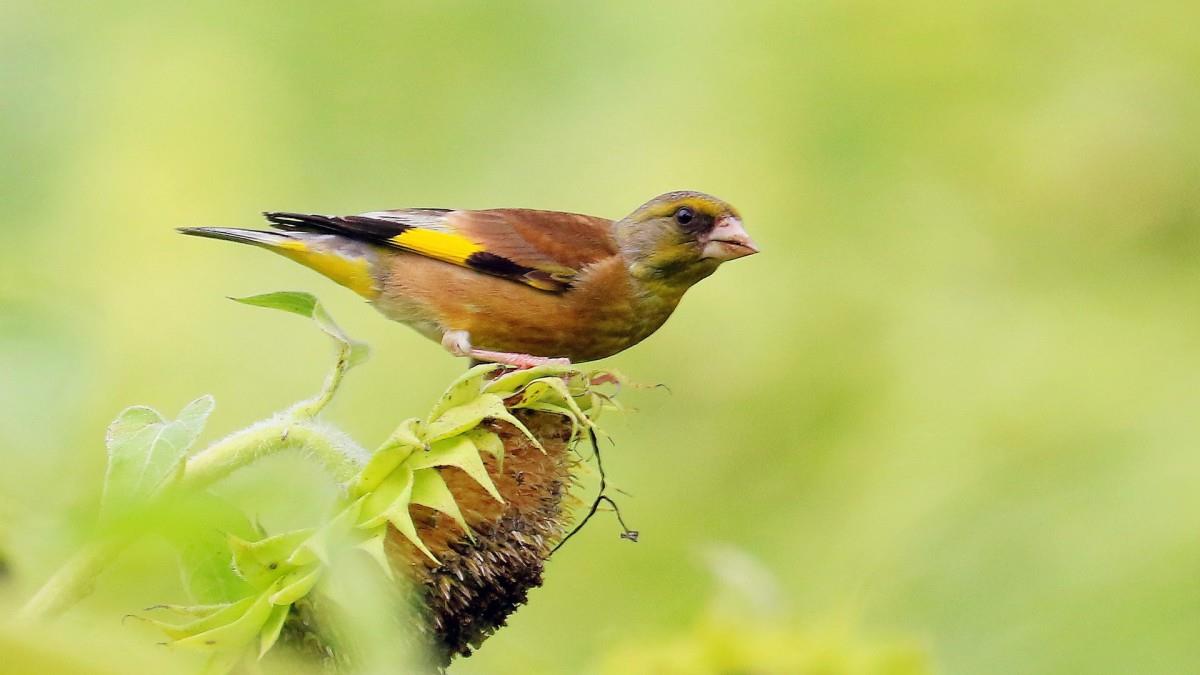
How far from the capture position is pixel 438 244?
3701 mm

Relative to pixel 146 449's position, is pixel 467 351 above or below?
below

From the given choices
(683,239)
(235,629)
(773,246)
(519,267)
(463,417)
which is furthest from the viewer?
(773,246)

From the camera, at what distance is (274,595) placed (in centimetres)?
202

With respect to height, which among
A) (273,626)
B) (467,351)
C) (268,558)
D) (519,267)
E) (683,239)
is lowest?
(273,626)

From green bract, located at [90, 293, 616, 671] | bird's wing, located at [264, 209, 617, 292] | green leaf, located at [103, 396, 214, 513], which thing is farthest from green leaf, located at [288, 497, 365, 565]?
bird's wing, located at [264, 209, 617, 292]

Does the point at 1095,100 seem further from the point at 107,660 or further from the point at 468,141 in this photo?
the point at 107,660

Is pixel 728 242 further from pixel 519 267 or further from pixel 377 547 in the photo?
pixel 377 547

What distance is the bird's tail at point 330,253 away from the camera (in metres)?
3.45

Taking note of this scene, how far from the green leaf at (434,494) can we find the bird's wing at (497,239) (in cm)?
141

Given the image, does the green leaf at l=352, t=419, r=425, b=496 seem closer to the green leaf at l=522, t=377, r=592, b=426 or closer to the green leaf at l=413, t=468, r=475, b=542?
the green leaf at l=413, t=468, r=475, b=542

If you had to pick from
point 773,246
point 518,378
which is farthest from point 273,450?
point 773,246

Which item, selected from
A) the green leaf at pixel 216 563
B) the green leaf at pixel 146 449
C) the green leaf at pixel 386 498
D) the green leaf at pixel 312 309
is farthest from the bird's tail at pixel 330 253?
the green leaf at pixel 146 449

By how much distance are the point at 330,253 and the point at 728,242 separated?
3.66ft

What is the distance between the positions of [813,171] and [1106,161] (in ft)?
2.94
